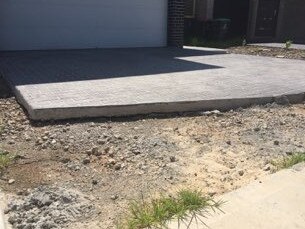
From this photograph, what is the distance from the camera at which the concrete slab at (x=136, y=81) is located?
21.5 ft

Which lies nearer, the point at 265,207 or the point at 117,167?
the point at 265,207

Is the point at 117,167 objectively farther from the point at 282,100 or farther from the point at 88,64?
the point at 88,64

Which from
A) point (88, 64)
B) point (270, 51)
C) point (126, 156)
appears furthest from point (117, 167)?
point (270, 51)

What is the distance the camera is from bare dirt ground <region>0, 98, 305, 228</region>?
4.02 m

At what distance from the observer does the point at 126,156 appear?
5094 millimetres

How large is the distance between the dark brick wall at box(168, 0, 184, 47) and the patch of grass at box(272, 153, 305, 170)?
999 centimetres

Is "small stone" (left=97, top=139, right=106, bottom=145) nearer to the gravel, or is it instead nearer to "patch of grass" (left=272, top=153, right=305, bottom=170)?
the gravel

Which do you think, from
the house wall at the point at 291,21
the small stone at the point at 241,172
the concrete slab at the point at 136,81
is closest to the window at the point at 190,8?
the house wall at the point at 291,21

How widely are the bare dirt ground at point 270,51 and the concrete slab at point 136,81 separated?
238 cm

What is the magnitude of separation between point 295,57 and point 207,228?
12.3 meters

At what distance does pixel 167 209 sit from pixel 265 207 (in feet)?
3.00

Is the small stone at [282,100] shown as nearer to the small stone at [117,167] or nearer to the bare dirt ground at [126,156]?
the bare dirt ground at [126,156]

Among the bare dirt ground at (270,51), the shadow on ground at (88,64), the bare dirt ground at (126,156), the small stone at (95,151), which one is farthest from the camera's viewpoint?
the bare dirt ground at (270,51)

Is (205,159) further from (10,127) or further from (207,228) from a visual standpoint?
(10,127)
